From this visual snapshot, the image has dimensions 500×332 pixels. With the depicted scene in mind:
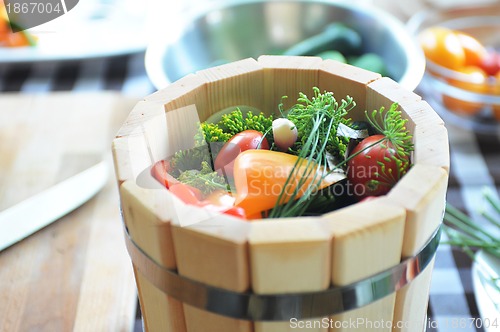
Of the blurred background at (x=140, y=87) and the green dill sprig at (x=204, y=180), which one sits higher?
the green dill sprig at (x=204, y=180)

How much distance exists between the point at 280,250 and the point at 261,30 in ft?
2.93

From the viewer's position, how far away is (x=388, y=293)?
603mm

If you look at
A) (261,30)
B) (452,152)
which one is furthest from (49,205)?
(452,152)

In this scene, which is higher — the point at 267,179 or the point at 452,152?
the point at 267,179

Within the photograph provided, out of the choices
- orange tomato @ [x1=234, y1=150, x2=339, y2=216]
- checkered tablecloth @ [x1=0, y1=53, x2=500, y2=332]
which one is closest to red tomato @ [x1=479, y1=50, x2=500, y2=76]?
checkered tablecloth @ [x1=0, y1=53, x2=500, y2=332]

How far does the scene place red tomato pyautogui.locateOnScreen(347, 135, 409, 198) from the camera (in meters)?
0.66

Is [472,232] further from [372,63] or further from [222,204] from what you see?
[222,204]

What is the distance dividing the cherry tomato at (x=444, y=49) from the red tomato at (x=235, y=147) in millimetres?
735

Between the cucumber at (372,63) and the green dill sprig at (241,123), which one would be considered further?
the cucumber at (372,63)

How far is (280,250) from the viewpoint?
53 cm

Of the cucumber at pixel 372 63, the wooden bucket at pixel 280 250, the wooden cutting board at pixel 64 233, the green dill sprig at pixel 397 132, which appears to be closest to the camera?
the wooden bucket at pixel 280 250
